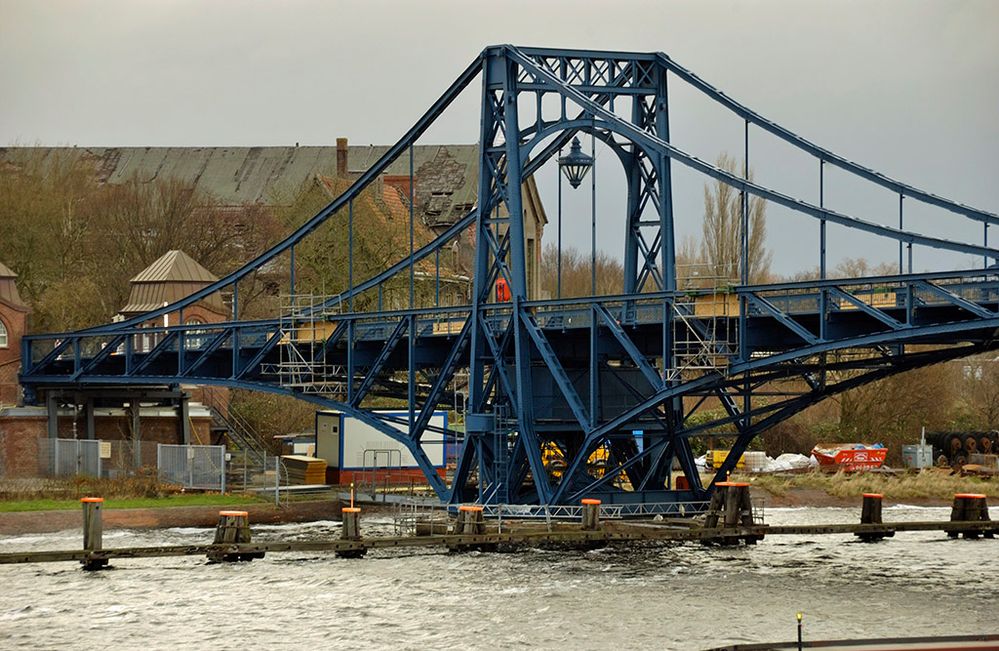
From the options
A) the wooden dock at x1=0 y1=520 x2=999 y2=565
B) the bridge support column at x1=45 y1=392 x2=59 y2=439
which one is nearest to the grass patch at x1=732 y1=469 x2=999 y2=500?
the wooden dock at x1=0 y1=520 x2=999 y2=565

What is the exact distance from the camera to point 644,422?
59.1 meters

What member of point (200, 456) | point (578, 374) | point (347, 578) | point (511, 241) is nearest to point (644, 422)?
point (578, 374)

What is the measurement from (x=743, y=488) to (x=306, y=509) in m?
19.4

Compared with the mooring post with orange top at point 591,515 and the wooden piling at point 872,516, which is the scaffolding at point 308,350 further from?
the wooden piling at point 872,516

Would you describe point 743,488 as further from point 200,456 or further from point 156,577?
point 200,456

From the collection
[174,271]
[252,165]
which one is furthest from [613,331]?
[252,165]

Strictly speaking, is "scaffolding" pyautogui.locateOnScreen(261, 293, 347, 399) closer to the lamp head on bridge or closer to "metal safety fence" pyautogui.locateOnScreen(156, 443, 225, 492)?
"metal safety fence" pyautogui.locateOnScreen(156, 443, 225, 492)

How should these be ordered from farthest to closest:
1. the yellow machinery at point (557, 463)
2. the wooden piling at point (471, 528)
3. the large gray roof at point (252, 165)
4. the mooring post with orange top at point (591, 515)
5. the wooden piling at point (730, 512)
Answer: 1. the large gray roof at point (252, 165)
2. the yellow machinery at point (557, 463)
3. the wooden piling at point (730, 512)
4. the wooden piling at point (471, 528)
5. the mooring post with orange top at point (591, 515)

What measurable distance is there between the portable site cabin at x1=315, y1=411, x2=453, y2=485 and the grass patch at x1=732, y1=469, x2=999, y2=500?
14602 millimetres

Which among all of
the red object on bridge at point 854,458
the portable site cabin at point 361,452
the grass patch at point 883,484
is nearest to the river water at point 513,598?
the portable site cabin at point 361,452

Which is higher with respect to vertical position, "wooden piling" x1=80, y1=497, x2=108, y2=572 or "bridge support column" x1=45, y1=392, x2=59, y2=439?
"bridge support column" x1=45, y1=392, x2=59, y2=439

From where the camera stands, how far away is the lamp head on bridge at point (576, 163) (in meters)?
59.4

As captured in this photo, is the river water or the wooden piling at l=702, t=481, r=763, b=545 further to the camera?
the wooden piling at l=702, t=481, r=763, b=545

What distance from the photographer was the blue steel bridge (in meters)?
51.2
